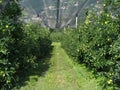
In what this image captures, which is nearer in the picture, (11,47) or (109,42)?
(109,42)

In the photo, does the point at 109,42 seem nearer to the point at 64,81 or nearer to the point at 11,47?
the point at 64,81

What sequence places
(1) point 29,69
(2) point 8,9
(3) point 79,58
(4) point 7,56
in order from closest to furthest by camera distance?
(4) point 7,56 → (2) point 8,9 → (1) point 29,69 → (3) point 79,58

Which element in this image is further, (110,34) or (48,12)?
(48,12)

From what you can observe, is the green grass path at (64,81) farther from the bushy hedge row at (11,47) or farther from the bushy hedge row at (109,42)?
the bushy hedge row at (109,42)

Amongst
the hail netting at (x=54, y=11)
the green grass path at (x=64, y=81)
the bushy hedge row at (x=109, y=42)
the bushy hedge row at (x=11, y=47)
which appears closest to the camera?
the bushy hedge row at (x=109, y=42)

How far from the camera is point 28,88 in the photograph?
14.7 meters

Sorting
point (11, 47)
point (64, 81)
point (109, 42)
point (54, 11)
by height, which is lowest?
point (54, 11)

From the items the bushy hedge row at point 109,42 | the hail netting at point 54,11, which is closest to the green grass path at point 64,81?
the bushy hedge row at point 109,42

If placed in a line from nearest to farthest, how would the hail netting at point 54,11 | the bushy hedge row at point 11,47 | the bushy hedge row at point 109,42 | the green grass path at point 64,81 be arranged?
the bushy hedge row at point 109,42 → the bushy hedge row at point 11,47 → the green grass path at point 64,81 → the hail netting at point 54,11

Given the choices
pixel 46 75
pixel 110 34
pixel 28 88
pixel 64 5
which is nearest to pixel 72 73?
pixel 46 75

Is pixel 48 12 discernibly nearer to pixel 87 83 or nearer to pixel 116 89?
pixel 87 83

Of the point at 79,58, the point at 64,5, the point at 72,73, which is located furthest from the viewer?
the point at 64,5

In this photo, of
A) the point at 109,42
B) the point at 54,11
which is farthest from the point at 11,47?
the point at 54,11

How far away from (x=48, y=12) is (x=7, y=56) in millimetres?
28995
